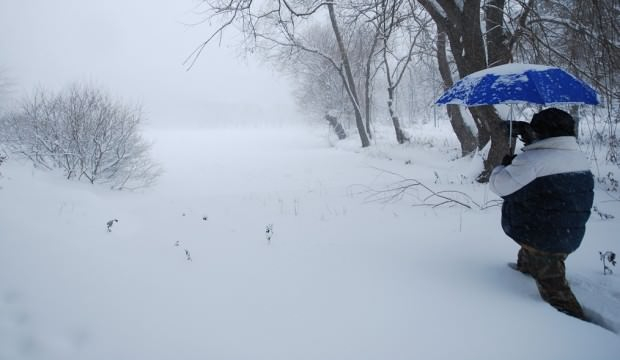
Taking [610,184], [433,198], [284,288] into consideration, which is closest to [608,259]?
[433,198]

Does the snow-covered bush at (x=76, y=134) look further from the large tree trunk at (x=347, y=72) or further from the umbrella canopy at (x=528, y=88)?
the large tree trunk at (x=347, y=72)

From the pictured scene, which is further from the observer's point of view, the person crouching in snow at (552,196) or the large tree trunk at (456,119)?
the large tree trunk at (456,119)

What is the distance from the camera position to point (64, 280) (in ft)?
8.41

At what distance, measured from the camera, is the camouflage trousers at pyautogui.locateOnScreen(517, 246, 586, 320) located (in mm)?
2332

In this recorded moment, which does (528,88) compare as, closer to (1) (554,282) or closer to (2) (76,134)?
(1) (554,282)

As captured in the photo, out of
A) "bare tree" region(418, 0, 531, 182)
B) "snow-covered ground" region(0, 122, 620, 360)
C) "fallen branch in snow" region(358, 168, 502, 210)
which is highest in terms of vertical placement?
"bare tree" region(418, 0, 531, 182)

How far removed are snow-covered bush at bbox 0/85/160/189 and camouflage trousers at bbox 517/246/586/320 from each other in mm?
10721

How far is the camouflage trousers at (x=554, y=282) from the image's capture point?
7.65 feet

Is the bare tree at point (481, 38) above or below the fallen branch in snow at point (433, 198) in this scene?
above

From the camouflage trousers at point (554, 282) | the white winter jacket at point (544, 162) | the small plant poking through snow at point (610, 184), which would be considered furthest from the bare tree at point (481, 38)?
the camouflage trousers at point (554, 282)

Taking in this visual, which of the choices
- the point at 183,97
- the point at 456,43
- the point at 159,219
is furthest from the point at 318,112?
the point at 183,97

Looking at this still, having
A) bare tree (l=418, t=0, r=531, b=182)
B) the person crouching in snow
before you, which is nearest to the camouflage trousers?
the person crouching in snow

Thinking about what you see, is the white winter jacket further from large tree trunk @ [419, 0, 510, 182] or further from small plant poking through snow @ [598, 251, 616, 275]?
large tree trunk @ [419, 0, 510, 182]

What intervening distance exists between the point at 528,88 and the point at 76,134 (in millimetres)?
11087
